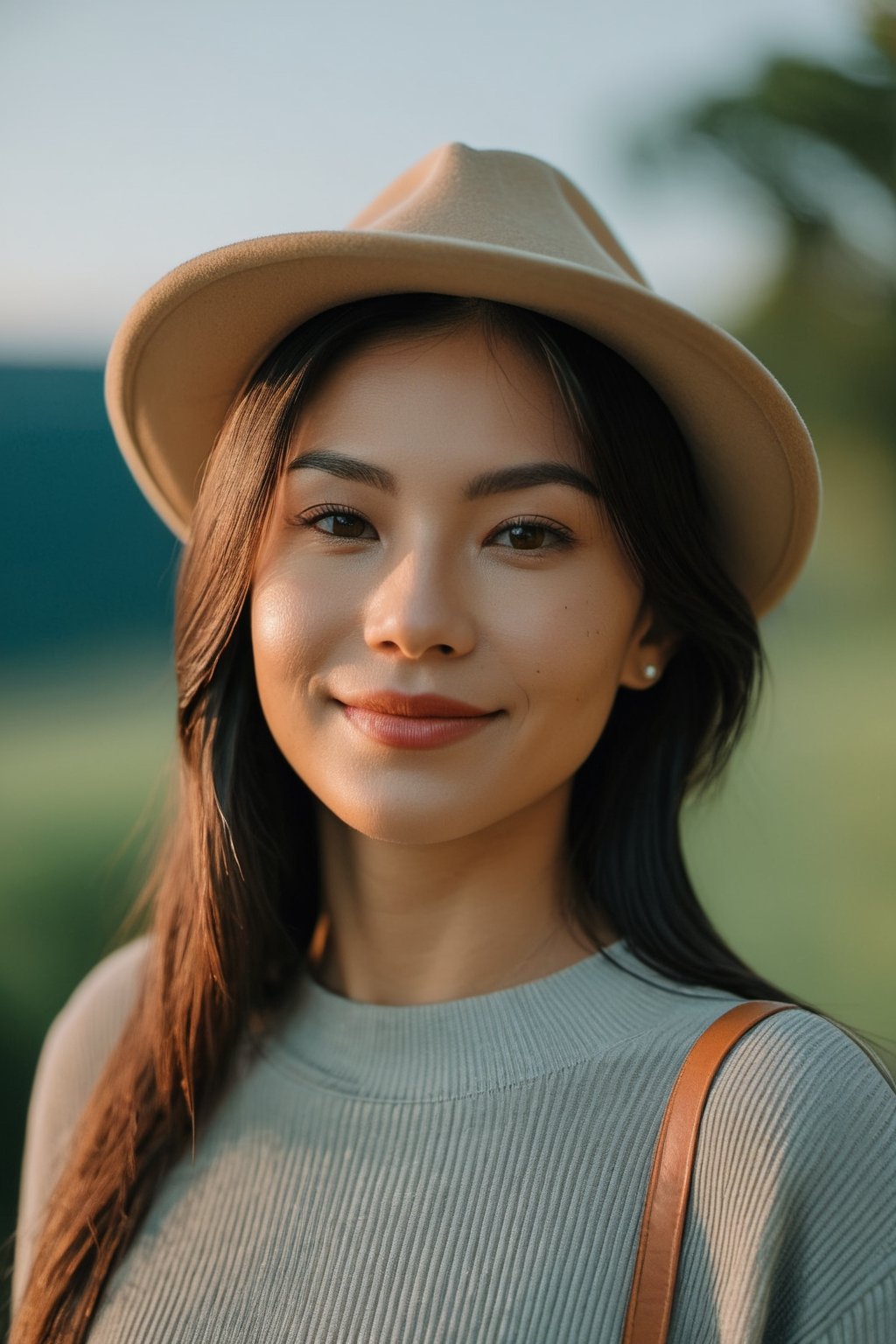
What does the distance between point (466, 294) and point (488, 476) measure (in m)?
0.23

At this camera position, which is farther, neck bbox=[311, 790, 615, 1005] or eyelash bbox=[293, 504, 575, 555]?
neck bbox=[311, 790, 615, 1005]

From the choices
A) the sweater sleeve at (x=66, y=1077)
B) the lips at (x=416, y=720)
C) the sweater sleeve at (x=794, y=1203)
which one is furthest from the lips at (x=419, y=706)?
the sweater sleeve at (x=66, y=1077)

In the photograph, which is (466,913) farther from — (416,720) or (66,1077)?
(66,1077)

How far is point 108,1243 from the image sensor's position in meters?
1.80

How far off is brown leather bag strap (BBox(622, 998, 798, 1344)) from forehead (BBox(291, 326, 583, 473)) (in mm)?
747

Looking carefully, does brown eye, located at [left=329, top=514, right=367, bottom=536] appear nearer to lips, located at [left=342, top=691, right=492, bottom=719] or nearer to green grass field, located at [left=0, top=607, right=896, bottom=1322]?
lips, located at [left=342, top=691, right=492, bottom=719]

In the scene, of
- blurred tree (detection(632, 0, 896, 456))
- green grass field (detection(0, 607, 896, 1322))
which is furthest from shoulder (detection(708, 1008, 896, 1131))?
blurred tree (detection(632, 0, 896, 456))

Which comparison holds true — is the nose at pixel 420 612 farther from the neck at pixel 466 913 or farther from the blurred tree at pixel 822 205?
the blurred tree at pixel 822 205

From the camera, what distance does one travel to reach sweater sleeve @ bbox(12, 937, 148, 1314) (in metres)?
2.06

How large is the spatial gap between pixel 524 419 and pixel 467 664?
321 millimetres

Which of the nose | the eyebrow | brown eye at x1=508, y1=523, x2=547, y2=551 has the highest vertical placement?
the eyebrow

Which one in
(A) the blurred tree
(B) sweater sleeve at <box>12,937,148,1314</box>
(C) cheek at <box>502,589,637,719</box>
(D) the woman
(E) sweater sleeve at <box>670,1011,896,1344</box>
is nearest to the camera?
(E) sweater sleeve at <box>670,1011,896,1344</box>

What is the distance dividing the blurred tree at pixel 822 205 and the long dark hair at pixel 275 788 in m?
1.76

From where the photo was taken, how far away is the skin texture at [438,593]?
158cm
